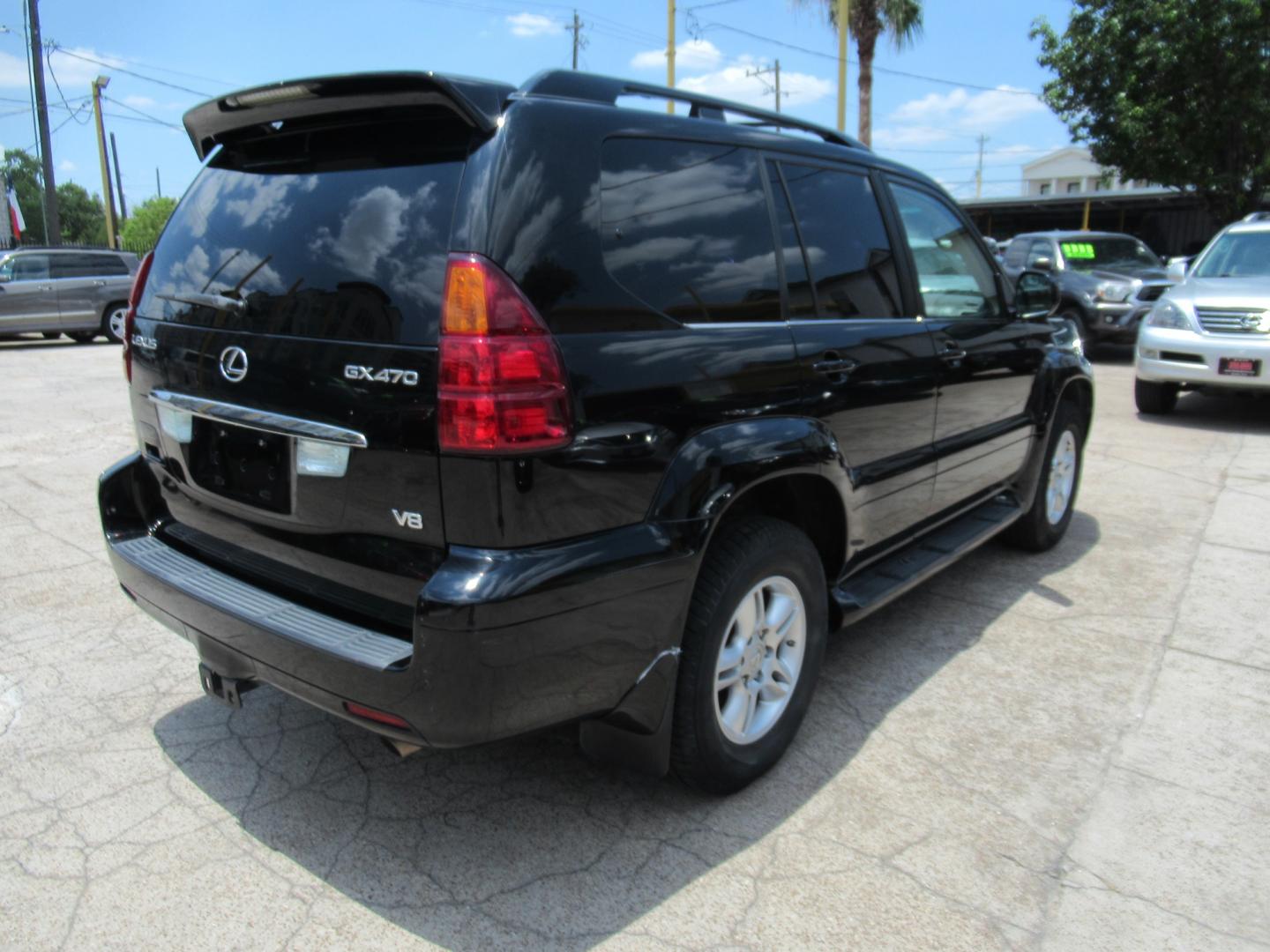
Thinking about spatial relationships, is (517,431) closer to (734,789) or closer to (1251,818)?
(734,789)

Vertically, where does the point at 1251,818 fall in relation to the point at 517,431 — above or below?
below

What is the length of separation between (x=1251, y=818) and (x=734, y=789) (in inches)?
57.7

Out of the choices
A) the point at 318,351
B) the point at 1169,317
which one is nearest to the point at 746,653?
the point at 318,351

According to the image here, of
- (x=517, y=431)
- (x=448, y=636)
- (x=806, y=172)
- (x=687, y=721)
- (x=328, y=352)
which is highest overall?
(x=806, y=172)

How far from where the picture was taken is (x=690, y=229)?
250 cm

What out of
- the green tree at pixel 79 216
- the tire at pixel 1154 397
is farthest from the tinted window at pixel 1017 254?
the green tree at pixel 79 216

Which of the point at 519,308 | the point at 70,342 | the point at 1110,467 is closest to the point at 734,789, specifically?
the point at 519,308

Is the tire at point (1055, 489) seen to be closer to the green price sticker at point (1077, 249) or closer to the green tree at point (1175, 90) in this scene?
the green price sticker at point (1077, 249)

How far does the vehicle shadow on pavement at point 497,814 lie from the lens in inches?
89.2

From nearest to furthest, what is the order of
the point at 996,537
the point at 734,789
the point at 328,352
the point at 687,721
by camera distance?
1. the point at 328,352
2. the point at 687,721
3. the point at 734,789
4. the point at 996,537

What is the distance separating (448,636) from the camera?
6.39 feet

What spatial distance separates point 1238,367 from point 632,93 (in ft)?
25.2

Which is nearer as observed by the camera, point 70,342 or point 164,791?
point 164,791

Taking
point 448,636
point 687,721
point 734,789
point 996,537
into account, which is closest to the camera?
point 448,636
